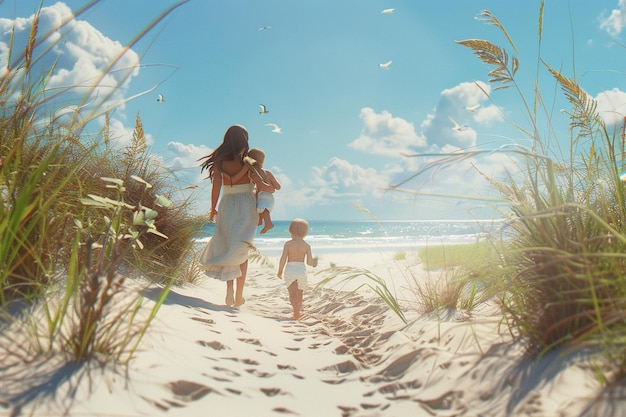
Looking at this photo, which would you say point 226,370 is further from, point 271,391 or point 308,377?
point 308,377

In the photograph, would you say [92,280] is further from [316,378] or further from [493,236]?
[493,236]

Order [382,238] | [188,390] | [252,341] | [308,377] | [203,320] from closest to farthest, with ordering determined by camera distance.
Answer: [188,390] → [308,377] → [252,341] → [203,320] → [382,238]

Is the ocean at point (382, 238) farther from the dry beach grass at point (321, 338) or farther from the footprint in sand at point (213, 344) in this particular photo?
the footprint in sand at point (213, 344)

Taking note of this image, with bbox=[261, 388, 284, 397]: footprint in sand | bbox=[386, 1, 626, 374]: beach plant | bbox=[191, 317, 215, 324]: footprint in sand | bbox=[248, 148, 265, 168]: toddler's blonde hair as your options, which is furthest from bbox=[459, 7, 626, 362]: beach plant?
bbox=[248, 148, 265, 168]: toddler's blonde hair

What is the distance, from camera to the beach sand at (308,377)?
185cm

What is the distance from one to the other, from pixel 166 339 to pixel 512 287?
1777 millimetres

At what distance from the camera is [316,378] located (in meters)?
2.65

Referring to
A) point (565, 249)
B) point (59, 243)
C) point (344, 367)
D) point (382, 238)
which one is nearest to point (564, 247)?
point (565, 249)

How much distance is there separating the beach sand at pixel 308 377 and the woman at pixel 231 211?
162 centimetres

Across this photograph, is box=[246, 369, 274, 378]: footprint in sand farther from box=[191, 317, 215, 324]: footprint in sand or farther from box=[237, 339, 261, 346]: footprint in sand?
box=[191, 317, 215, 324]: footprint in sand

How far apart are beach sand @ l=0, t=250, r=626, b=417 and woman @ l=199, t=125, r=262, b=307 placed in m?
1.62

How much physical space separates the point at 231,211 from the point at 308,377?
9.33 feet

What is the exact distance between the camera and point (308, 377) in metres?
2.64

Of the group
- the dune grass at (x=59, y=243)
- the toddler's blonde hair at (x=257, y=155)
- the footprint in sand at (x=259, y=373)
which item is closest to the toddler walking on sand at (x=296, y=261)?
the toddler's blonde hair at (x=257, y=155)
